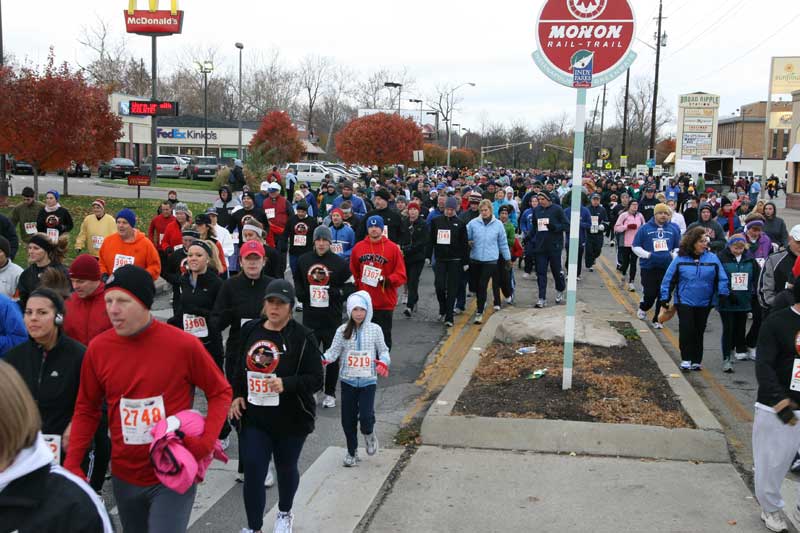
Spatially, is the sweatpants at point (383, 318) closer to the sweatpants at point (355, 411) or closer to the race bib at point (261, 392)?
the sweatpants at point (355, 411)

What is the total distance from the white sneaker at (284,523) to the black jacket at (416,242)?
7.98 meters

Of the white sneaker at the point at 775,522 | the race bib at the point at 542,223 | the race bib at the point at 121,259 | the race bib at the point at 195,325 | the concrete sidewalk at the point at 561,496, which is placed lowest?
the concrete sidewalk at the point at 561,496

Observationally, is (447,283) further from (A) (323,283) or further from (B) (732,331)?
(A) (323,283)

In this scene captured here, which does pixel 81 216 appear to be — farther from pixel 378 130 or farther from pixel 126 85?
pixel 126 85

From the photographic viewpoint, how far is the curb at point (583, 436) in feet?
22.4

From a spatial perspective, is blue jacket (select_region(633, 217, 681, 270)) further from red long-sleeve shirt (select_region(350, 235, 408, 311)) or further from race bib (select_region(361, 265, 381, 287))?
race bib (select_region(361, 265, 381, 287))

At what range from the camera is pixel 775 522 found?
17.5ft

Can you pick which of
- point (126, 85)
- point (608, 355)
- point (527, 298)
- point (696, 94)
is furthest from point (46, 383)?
point (126, 85)

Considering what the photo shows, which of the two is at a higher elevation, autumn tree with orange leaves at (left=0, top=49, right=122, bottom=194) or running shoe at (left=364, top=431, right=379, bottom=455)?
autumn tree with orange leaves at (left=0, top=49, right=122, bottom=194)

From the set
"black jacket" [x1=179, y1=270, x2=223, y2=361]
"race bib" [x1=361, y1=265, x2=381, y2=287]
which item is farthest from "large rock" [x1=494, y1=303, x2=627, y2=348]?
"black jacket" [x1=179, y1=270, x2=223, y2=361]

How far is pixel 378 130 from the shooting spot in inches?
1896

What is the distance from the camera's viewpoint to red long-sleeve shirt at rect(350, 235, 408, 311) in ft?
30.6

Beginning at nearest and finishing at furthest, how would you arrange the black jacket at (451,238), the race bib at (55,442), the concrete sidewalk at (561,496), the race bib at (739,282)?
the race bib at (55,442), the concrete sidewalk at (561,496), the race bib at (739,282), the black jacket at (451,238)

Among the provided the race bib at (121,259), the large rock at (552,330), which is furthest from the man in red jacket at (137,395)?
the large rock at (552,330)
